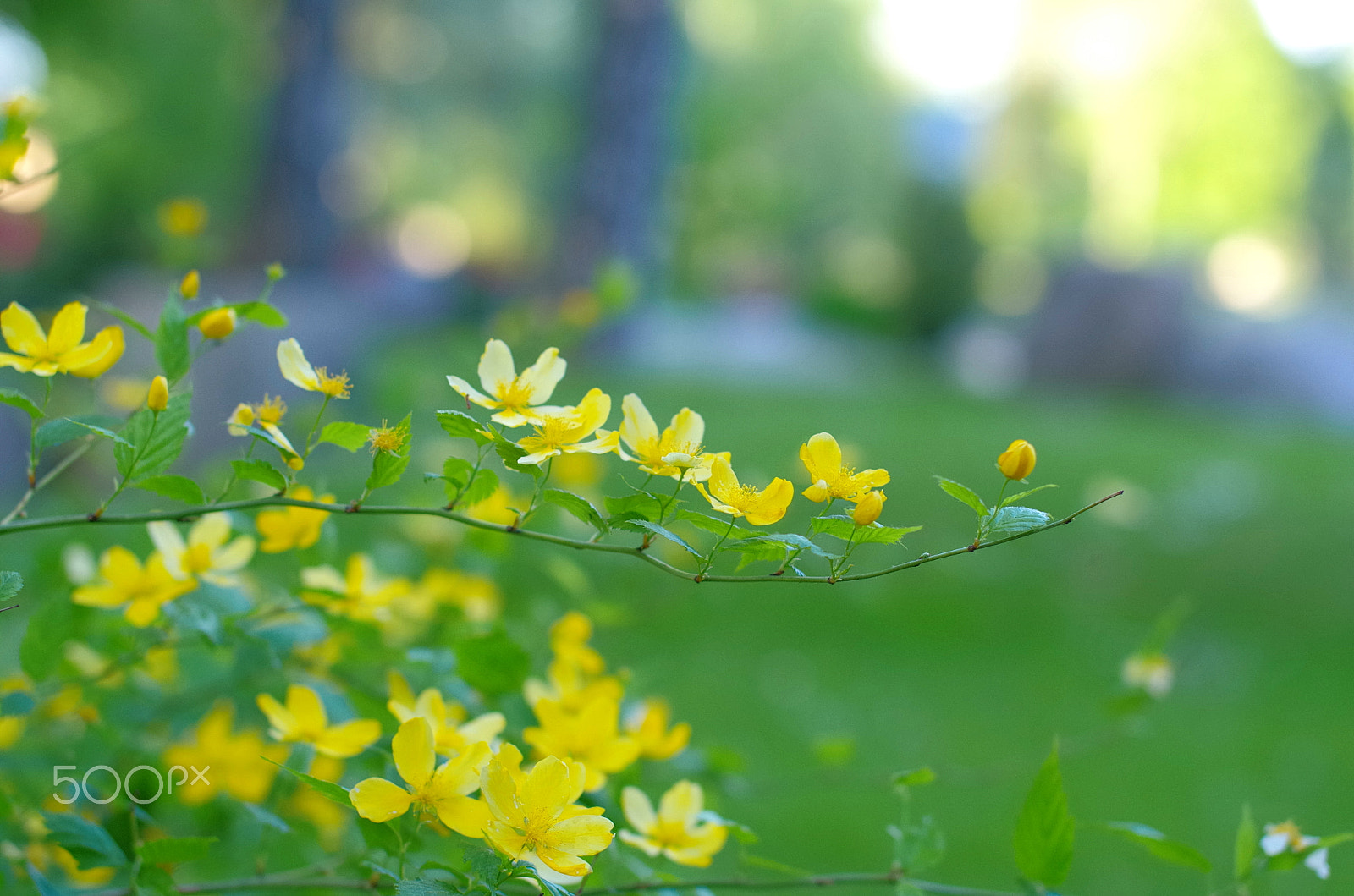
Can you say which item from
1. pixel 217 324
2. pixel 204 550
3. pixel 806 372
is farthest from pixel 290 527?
pixel 806 372

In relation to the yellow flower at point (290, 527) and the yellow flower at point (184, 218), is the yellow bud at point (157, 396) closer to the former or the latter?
the yellow flower at point (290, 527)

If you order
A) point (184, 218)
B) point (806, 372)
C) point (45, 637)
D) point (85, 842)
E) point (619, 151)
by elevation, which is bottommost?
point (85, 842)

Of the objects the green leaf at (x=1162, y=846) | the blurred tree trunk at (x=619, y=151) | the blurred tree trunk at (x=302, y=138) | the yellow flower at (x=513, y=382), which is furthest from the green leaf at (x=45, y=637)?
the blurred tree trunk at (x=302, y=138)

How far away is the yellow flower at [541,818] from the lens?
45 cm

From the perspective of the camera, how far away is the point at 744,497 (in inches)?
18.9

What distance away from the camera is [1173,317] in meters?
6.97

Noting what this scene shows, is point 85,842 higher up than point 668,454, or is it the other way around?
point 668,454

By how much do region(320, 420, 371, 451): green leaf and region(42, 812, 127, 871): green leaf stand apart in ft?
0.86

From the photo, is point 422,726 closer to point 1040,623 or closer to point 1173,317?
point 1040,623

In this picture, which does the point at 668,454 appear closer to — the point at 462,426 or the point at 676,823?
the point at 462,426

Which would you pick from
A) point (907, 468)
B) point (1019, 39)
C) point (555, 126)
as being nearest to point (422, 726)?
point (907, 468)

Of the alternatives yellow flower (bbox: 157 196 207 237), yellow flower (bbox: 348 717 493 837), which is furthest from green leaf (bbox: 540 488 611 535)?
yellow flower (bbox: 157 196 207 237)

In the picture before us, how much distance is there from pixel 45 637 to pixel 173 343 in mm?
221

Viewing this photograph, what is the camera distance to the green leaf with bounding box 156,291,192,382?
1.85ft
